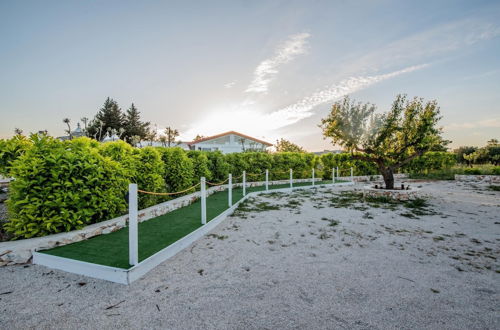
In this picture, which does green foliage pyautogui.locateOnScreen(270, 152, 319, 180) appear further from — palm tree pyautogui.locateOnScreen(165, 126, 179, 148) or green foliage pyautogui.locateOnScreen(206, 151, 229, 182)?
palm tree pyautogui.locateOnScreen(165, 126, 179, 148)

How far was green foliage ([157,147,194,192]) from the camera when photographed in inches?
323

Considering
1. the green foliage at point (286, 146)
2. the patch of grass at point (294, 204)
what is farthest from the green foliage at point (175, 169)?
the green foliage at point (286, 146)

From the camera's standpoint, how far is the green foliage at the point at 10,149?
489 cm

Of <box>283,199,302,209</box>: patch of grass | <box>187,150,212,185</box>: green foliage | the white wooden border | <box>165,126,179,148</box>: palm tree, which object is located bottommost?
<box>283,199,302,209</box>: patch of grass

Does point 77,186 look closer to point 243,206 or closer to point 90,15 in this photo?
point 243,206

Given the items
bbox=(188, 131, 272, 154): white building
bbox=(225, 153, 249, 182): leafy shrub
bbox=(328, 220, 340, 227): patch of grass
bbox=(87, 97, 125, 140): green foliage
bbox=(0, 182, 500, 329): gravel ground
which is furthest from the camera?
bbox=(87, 97, 125, 140): green foliage

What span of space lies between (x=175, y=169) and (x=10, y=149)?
4520 mm

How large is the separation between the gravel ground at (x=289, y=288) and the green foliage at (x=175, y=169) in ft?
14.4

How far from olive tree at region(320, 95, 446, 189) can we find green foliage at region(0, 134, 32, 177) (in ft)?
39.3

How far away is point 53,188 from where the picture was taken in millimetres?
3998

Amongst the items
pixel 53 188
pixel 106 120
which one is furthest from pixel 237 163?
pixel 106 120

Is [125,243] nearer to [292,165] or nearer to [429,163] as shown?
[292,165]

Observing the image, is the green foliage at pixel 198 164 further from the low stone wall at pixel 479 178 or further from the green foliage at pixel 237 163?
the low stone wall at pixel 479 178

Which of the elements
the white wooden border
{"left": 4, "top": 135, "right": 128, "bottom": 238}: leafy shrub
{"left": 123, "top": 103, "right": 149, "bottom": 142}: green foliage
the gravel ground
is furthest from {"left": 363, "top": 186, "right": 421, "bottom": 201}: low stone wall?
{"left": 123, "top": 103, "right": 149, "bottom": 142}: green foliage
